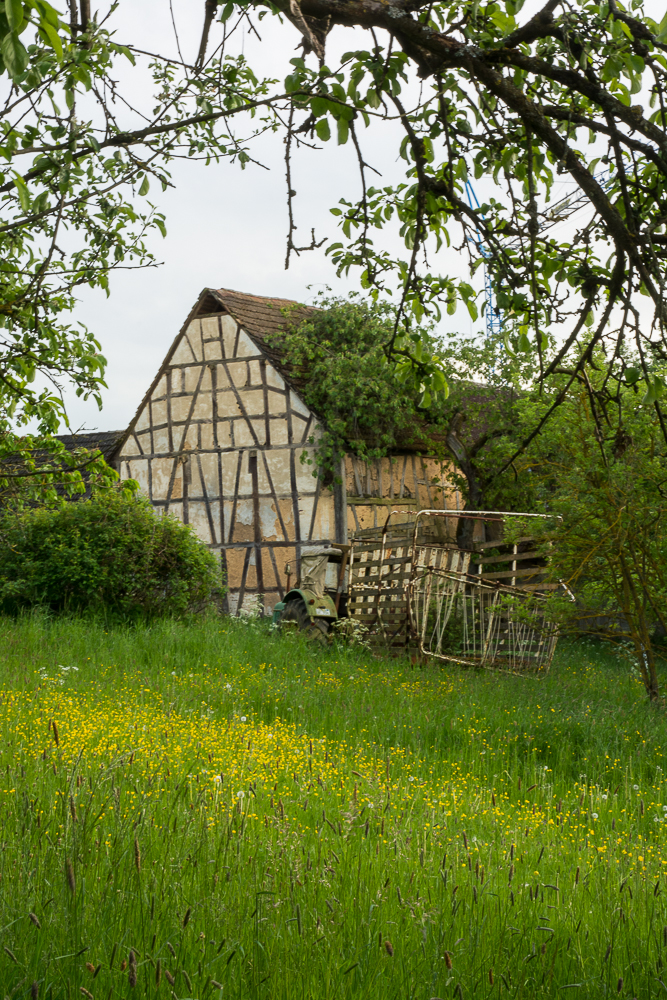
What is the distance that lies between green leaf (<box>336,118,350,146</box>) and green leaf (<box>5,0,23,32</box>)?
5.54 ft

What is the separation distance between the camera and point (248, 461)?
1892cm

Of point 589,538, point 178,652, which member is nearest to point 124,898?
point 589,538

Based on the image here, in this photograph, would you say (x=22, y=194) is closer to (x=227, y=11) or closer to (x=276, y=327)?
(x=227, y=11)

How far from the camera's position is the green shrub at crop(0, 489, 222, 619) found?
12.9m

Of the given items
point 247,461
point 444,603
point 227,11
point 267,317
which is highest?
point 267,317

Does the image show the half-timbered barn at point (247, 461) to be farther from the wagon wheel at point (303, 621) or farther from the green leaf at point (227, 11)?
the green leaf at point (227, 11)

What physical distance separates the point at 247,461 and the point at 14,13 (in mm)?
17228

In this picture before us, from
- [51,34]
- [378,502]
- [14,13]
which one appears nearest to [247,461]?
[378,502]

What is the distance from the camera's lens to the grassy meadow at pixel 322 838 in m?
2.65

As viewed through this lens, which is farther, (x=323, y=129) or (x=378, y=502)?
(x=378, y=502)

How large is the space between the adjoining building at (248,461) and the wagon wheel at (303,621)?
13.1ft

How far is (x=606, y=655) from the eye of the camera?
15.4 metres

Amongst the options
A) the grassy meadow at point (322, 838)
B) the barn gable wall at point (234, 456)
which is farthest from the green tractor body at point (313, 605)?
the grassy meadow at point (322, 838)

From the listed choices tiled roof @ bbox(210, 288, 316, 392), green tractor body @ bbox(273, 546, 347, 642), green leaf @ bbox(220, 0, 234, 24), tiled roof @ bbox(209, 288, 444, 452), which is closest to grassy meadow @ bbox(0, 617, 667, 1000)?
green leaf @ bbox(220, 0, 234, 24)
